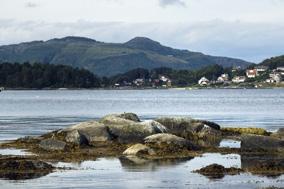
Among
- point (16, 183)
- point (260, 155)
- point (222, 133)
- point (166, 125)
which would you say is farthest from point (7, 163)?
point (222, 133)

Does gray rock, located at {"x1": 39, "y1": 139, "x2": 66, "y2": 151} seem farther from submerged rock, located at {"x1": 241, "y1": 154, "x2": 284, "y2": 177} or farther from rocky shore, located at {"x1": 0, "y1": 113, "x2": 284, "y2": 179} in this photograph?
submerged rock, located at {"x1": 241, "y1": 154, "x2": 284, "y2": 177}

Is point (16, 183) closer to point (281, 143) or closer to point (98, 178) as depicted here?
point (98, 178)

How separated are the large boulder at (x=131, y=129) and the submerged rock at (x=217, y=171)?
13357mm

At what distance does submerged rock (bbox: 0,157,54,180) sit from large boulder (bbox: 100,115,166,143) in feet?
Result: 42.6

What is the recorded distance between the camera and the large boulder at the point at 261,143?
3777cm

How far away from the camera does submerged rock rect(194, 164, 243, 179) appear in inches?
1120

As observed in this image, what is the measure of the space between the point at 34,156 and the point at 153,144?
714 cm

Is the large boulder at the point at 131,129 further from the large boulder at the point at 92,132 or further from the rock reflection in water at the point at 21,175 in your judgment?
the rock reflection in water at the point at 21,175

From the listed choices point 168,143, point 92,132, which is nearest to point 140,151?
point 168,143

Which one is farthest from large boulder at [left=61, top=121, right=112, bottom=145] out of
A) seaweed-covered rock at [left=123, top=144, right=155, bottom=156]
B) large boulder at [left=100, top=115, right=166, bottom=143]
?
seaweed-covered rock at [left=123, top=144, right=155, bottom=156]

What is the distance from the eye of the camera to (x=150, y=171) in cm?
2936

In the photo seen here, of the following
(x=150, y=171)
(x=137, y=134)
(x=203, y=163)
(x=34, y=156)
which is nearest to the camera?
(x=150, y=171)

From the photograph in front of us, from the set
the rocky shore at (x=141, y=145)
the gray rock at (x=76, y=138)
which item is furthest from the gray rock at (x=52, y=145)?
the gray rock at (x=76, y=138)

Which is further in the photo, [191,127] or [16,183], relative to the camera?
[191,127]
